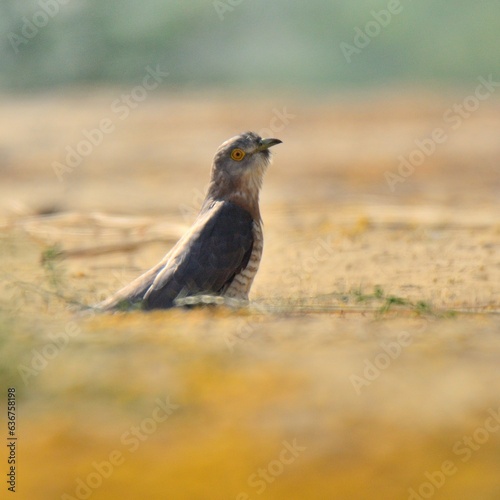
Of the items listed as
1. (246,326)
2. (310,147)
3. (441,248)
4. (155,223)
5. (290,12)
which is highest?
(290,12)

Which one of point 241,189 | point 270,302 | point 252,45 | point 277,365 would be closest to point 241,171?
point 241,189

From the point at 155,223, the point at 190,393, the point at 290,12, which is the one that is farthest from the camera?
the point at 290,12

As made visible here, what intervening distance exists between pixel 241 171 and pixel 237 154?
0.17 meters

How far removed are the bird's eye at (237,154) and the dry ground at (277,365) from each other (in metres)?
1.05

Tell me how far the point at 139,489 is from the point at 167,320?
73.5 inches

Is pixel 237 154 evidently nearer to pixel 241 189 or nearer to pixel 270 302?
pixel 241 189

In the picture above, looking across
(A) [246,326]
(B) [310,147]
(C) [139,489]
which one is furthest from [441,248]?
(B) [310,147]

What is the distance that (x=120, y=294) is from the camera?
775 cm

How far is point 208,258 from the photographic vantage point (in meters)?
7.72

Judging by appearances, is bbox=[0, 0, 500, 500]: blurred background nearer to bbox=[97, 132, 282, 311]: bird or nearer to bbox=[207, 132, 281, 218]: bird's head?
bbox=[97, 132, 282, 311]: bird

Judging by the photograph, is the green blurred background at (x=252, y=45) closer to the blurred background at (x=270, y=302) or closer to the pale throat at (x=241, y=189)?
the blurred background at (x=270, y=302)

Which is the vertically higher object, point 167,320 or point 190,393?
point 167,320

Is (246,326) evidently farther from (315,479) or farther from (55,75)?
(55,75)

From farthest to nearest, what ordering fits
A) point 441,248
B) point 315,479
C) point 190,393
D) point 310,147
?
point 310,147, point 441,248, point 190,393, point 315,479
